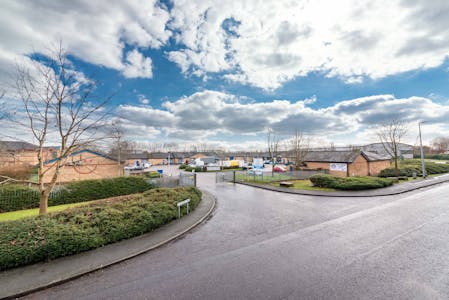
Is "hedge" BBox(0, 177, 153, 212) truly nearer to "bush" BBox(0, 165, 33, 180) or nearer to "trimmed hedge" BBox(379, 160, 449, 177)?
"bush" BBox(0, 165, 33, 180)

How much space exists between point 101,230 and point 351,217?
1105cm

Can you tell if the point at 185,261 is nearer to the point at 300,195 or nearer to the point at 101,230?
the point at 101,230

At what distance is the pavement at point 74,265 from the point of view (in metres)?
4.26

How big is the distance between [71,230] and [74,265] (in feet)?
3.91

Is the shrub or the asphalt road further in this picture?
the shrub

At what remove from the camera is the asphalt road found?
13.2ft

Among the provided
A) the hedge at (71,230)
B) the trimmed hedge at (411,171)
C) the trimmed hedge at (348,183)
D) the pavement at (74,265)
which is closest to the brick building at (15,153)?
the hedge at (71,230)

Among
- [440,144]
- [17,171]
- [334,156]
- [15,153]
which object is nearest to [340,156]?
[334,156]

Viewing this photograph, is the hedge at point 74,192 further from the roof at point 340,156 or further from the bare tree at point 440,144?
the bare tree at point 440,144

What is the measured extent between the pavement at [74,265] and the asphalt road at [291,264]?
0.22m

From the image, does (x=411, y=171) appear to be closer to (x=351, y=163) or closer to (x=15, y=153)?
(x=351, y=163)

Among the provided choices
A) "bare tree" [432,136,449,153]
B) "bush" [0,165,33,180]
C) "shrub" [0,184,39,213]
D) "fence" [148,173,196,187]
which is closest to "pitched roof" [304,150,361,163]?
"fence" [148,173,196,187]

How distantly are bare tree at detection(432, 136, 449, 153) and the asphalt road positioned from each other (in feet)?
297

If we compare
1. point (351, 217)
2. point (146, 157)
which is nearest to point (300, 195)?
point (351, 217)
